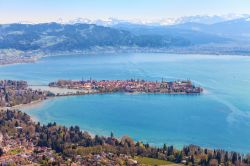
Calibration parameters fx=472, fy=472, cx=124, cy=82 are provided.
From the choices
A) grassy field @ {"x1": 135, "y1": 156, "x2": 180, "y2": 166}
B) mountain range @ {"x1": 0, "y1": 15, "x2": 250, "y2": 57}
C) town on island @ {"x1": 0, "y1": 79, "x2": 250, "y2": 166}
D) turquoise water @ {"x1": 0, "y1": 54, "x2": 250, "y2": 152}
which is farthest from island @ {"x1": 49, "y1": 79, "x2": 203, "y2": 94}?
mountain range @ {"x1": 0, "y1": 15, "x2": 250, "y2": 57}

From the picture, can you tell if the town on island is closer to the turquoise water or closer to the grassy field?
the grassy field

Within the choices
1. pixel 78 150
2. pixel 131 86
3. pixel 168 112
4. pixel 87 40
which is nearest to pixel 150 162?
pixel 78 150

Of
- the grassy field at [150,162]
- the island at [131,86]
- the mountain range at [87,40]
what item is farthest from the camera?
the mountain range at [87,40]

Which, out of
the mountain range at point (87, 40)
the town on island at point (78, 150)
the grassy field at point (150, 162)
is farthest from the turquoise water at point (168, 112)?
the mountain range at point (87, 40)

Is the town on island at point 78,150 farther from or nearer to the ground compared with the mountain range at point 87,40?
nearer to the ground

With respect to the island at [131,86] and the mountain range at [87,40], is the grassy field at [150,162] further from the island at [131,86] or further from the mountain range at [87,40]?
the mountain range at [87,40]

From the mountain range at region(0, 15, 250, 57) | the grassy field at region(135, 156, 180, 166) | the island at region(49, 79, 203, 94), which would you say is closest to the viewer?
the grassy field at region(135, 156, 180, 166)

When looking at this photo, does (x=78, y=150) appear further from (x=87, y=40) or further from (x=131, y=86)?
(x=87, y=40)

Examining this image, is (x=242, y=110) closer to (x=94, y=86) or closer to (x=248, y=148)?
(x=248, y=148)

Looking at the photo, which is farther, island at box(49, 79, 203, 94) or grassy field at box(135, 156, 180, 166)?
island at box(49, 79, 203, 94)
